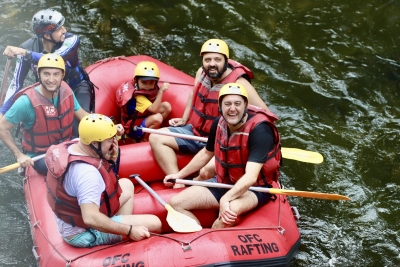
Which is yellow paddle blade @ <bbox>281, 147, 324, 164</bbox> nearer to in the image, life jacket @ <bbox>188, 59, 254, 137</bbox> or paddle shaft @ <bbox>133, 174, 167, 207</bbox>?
life jacket @ <bbox>188, 59, 254, 137</bbox>

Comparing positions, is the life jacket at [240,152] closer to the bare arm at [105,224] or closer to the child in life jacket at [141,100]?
the bare arm at [105,224]

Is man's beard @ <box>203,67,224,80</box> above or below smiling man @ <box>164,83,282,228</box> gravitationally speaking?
above

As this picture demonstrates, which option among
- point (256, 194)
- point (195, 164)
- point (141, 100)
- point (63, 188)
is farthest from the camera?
point (141, 100)

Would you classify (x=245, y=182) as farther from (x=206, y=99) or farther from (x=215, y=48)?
(x=215, y=48)

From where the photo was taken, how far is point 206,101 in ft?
16.0

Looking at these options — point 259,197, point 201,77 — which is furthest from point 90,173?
Answer: point 201,77

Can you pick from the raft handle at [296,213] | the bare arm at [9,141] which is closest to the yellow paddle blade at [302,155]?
the raft handle at [296,213]

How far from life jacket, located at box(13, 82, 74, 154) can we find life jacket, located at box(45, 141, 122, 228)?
843mm

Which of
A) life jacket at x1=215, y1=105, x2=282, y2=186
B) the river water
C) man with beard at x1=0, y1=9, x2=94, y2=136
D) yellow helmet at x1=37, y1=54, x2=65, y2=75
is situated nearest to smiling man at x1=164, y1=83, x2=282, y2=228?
life jacket at x1=215, y1=105, x2=282, y2=186

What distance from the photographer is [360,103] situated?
22.2 feet

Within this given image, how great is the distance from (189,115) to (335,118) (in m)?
2.17

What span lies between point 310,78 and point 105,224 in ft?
14.2

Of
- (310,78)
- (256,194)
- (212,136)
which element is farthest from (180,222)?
(310,78)

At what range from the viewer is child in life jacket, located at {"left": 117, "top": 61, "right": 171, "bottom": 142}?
17.4 feet
